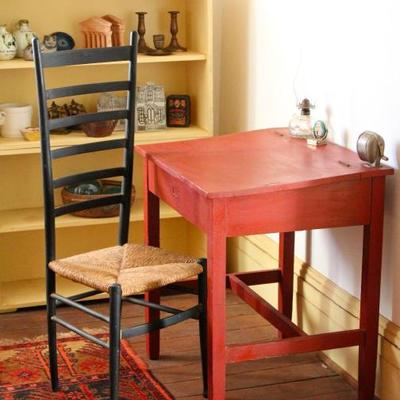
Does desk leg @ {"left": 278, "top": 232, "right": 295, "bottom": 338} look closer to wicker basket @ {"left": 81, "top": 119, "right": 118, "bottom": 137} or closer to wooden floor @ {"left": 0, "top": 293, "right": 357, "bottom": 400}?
wooden floor @ {"left": 0, "top": 293, "right": 357, "bottom": 400}

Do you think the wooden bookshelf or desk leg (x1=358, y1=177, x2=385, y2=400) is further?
the wooden bookshelf

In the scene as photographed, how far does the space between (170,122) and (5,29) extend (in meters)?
0.82

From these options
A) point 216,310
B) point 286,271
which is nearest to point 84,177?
point 216,310

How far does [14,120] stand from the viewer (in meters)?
3.80

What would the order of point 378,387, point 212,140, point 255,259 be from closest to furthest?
point 378,387
point 212,140
point 255,259

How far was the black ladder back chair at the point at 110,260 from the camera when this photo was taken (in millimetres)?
2768

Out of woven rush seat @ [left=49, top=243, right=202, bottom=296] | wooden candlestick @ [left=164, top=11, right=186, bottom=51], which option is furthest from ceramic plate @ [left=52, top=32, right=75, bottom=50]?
woven rush seat @ [left=49, top=243, right=202, bottom=296]

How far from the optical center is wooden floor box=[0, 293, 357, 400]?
3078 millimetres

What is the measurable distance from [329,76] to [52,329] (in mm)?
1273

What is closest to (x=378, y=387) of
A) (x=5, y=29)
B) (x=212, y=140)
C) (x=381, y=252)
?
(x=381, y=252)

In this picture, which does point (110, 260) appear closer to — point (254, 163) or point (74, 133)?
point (254, 163)

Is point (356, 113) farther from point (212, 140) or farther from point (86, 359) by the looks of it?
point (86, 359)

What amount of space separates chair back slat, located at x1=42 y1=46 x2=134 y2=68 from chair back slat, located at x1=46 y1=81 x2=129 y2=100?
8 cm

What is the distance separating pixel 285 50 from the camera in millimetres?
3516
